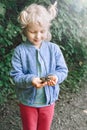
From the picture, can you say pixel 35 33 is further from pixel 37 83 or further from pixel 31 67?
pixel 37 83

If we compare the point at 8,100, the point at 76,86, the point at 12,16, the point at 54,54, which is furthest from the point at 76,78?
the point at 54,54

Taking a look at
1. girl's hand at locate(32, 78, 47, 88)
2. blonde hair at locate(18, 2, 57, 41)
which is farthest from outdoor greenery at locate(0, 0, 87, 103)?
girl's hand at locate(32, 78, 47, 88)

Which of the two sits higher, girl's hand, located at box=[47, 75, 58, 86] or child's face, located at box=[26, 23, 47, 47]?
child's face, located at box=[26, 23, 47, 47]

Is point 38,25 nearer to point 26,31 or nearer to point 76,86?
point 26,31

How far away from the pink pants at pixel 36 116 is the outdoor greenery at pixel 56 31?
1242 mm

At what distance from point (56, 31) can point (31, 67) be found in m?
1.69

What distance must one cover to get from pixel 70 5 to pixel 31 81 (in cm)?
214

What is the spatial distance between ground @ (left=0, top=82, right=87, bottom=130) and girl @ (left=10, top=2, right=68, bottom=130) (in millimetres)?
1231

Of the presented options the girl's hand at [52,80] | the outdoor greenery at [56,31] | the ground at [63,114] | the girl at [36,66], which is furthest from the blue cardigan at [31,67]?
the ground at [63,114]

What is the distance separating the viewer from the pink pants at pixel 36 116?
2.94 m

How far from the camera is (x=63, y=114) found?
4523 mm

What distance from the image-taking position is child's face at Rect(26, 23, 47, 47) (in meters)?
2.69

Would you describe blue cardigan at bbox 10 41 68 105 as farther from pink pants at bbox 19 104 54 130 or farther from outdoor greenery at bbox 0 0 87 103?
outdoor greenery at bbox 0 0 87 103

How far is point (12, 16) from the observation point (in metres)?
4.32
